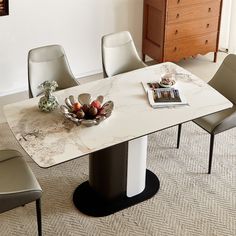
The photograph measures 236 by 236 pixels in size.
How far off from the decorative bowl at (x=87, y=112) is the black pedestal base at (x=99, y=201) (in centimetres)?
68

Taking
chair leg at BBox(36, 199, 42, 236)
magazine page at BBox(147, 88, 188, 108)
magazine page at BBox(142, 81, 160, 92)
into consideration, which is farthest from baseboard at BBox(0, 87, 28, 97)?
chair leg at BBox(36, 199, 42, 236)

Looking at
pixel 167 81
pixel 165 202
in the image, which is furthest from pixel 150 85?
pixel 165 202

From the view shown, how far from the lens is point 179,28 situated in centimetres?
502

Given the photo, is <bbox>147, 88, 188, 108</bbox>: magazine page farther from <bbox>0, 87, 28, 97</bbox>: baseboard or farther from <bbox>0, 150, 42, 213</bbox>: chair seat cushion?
<bbox>0, 87, 28, 97</bbox>: baseboard

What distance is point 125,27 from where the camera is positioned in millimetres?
5191

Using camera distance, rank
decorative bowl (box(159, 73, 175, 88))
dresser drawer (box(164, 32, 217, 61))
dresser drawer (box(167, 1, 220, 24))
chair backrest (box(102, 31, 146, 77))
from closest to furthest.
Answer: decorative bowl (box(159, 73, 175, 88))
chair backrest (box(102, 31, 146, 77))
dresser drawer (box(167, 1, 220, 24))
dresser drawer (box(164, 32, 217, 61))

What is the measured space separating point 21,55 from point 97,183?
190 centimetres

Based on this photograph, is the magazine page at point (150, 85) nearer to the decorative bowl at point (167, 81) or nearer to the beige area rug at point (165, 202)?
the decorative bowl at point (167, 81)

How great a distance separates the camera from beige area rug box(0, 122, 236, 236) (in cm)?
318

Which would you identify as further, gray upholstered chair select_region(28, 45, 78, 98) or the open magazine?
gray upholstered chair select_region(28, 45, 78, 98)

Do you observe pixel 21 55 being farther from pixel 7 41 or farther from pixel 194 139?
pixel 194 139

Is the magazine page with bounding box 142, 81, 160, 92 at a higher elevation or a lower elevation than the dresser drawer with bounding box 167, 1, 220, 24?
lower

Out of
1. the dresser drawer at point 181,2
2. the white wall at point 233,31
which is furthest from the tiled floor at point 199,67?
the dresser drawer at point 181,2

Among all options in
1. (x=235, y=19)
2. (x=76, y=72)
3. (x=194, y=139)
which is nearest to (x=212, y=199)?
(x=194, y=139)
